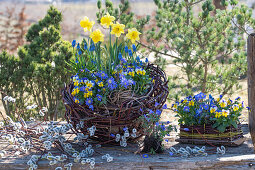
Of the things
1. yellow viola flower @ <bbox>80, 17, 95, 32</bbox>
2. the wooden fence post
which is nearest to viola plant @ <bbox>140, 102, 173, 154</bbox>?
yellow viola flower @ <bbox>80, 17, 95, 32</bbox>

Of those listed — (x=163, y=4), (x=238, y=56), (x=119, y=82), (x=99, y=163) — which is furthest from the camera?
(x=163, y=4)

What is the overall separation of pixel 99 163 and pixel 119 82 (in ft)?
1.79

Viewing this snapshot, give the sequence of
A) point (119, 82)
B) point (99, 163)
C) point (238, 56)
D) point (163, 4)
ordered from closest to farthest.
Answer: point (99, 163)
point (119, 82)
point (238, 56)
point (163, 4)

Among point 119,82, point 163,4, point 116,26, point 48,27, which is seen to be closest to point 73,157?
point 119,82

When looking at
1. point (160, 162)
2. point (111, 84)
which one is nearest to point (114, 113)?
point (111, 84)

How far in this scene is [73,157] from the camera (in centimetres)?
208

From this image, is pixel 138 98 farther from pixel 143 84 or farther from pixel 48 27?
pixel 48 27

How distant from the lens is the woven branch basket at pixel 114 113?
6.97 ft

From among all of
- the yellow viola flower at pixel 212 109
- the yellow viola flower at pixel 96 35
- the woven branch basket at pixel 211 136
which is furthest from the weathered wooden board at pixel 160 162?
the yellow viola flower at pixel 96 35

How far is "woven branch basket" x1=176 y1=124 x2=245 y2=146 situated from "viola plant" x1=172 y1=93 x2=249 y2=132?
4 cm

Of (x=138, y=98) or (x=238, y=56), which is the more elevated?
(x=238, y=56)

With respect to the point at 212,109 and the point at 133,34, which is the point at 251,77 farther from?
the point at 133,34

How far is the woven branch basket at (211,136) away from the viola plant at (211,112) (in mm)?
39

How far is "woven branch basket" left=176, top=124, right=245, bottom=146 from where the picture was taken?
2326 millimetres
